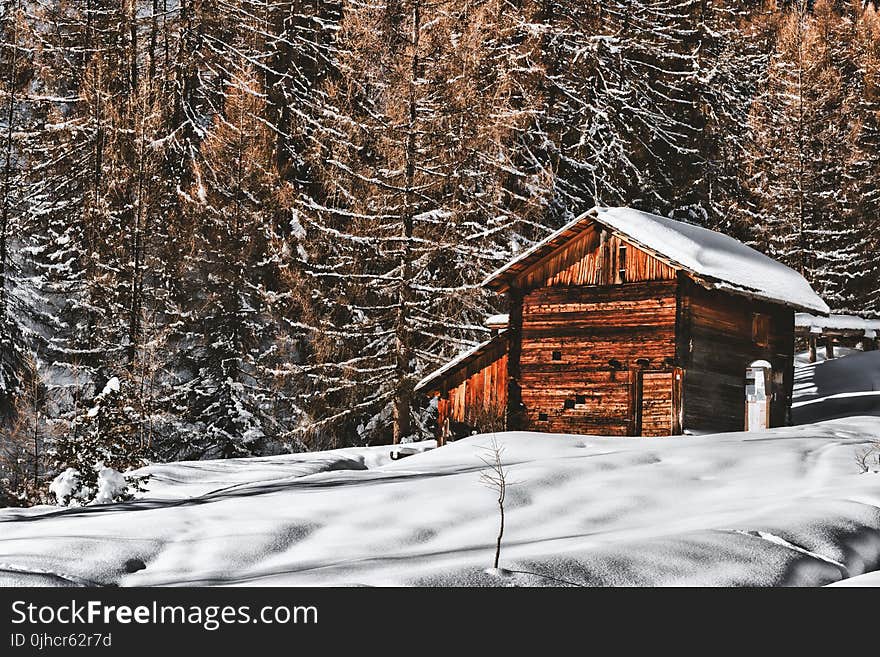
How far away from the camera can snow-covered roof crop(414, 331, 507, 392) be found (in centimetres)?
2936

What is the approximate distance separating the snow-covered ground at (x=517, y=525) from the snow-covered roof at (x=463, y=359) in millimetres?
8313

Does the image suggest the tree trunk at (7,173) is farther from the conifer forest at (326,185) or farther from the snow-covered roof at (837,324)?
the snow-covered roof at (837,324)

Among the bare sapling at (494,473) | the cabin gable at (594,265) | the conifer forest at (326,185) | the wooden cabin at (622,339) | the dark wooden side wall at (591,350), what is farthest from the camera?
the conifer forest at (326,185)

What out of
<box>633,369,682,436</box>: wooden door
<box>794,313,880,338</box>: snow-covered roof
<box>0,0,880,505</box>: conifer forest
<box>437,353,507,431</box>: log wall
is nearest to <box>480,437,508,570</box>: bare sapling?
<box>633,369,682,436</box>: wooden door

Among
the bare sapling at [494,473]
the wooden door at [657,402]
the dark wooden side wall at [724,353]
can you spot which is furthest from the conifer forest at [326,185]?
the bare sapling at [494,473]

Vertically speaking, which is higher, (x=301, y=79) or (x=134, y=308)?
(x=301, y=79)

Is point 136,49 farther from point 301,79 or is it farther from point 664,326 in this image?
point 664,326

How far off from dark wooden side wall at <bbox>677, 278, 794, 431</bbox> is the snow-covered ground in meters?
5.59

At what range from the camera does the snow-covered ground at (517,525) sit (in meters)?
11.2

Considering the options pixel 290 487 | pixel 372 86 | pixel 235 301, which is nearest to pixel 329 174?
pixel 372 86

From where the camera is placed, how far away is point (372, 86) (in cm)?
3672

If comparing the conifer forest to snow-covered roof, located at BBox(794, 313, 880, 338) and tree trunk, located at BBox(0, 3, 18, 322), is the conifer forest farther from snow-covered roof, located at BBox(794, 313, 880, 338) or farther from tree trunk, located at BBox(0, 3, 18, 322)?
snow-covered roof, located at BBox(794, 313, 880, 338)

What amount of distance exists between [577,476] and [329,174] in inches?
855

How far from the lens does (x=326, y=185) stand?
121 ft
